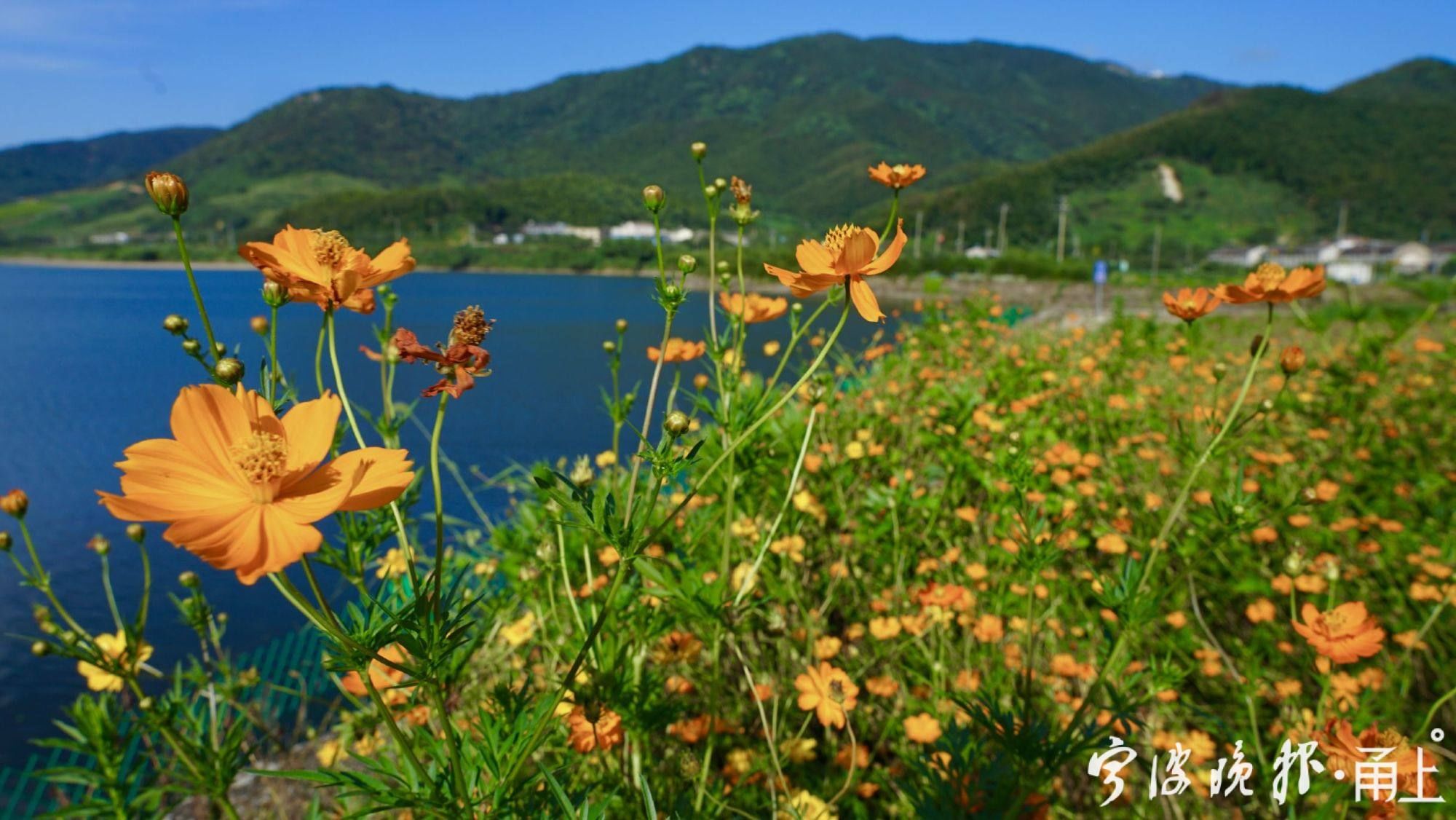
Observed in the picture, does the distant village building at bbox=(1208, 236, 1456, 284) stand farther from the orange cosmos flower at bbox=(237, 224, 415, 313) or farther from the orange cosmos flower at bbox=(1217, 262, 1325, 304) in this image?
the orange cosmos flower at bbox=(237, 224, 415, 313)

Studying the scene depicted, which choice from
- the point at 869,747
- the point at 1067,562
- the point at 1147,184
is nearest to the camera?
the point at 869,747

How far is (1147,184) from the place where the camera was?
179 ft

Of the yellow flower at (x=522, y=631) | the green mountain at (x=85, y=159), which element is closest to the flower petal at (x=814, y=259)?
the yellow flower at (x=522, y=631)

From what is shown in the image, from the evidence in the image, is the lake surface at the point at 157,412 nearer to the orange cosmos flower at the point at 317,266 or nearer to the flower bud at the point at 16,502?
the orange cosmos flower at the point at 317,266

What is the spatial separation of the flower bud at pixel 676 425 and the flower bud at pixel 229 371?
335 mm

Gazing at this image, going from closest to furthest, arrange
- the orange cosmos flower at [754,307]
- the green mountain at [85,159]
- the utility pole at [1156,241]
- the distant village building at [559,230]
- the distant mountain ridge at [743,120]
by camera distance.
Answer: the orange cosmos flower at [754,307] < the utility pole at [1156,241] < the distant village building at [559,230] < the distant mountain ridge at [743,120] < the green mountain at [85,159]

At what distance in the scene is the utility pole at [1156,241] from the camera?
130ft

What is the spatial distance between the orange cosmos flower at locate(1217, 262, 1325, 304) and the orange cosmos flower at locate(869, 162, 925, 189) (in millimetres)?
430

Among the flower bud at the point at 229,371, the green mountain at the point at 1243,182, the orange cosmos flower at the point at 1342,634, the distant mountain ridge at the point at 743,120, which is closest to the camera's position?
the flower bud at the point at 229,371

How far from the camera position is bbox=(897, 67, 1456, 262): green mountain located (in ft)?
158

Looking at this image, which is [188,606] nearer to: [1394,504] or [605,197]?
[1394,504]

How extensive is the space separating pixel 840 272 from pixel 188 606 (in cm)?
91

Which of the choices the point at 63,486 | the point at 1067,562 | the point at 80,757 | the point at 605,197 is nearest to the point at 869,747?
the point at 1067,562

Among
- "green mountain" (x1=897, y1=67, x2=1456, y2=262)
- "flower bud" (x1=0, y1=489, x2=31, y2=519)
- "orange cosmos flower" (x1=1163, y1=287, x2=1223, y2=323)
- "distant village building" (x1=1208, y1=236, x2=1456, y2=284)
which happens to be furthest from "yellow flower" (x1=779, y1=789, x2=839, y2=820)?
"green mountain" (x1=897, y1=67, x2=1456, y2=262)
